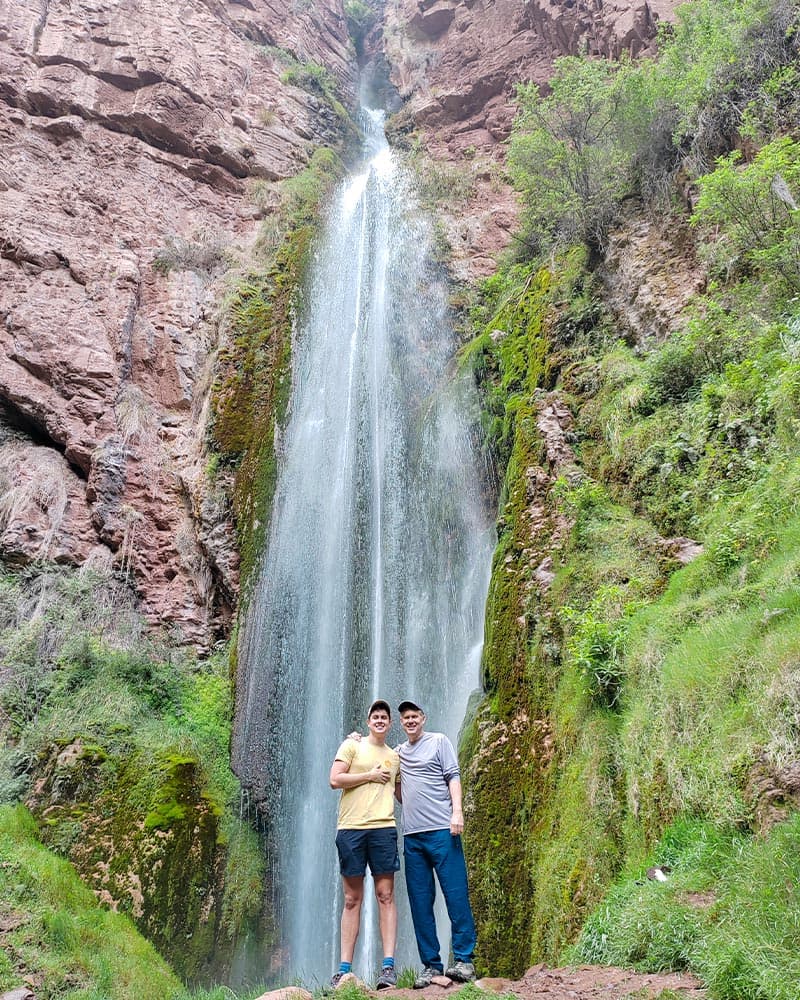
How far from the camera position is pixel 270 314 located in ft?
55.1

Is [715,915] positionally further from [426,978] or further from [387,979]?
[387,979]

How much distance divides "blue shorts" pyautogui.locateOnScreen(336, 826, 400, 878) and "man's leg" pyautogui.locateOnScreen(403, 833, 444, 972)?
107 mm

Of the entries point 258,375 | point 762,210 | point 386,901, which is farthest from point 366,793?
point 258,375

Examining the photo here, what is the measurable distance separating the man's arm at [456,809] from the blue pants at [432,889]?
10 cm

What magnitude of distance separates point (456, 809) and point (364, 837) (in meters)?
0.63

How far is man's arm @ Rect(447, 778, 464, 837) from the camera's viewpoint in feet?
13.0

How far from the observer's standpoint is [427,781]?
4.17m

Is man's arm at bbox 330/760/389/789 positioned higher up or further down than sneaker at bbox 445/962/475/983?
higher up

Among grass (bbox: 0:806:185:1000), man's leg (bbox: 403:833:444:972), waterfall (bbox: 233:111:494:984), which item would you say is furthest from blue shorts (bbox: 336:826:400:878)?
waterfall (bbox: 233:111:494:984)

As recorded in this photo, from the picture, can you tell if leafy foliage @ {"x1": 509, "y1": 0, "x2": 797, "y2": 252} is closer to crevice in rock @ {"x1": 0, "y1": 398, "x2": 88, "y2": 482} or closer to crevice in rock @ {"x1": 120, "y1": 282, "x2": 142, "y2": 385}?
crevice in rock @ {"x1": 120, "y1": 282, "x2": 142, "y2": 385}

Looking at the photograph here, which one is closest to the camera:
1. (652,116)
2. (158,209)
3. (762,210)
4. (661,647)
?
(661,647)

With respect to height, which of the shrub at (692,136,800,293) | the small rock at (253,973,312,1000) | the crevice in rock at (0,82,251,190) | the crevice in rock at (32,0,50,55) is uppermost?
the crevice in rock at (32,0,50,55)

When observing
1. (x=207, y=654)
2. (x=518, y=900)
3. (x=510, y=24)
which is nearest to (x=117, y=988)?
(x=518, y=900)

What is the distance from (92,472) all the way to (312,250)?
28.6 ft
